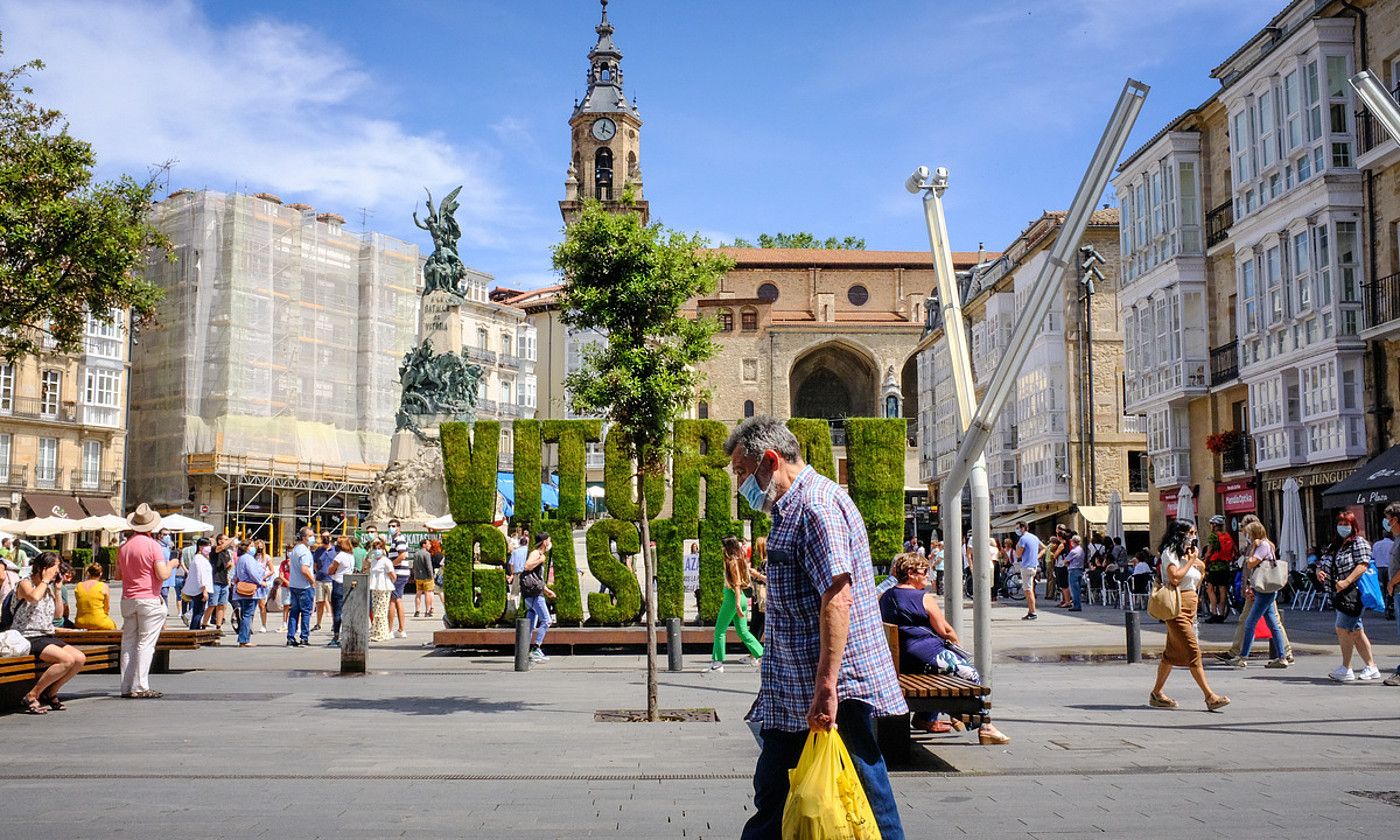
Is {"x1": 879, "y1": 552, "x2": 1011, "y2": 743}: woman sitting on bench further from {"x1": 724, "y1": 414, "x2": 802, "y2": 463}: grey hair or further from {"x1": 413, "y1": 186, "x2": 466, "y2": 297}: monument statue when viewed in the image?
{"x1": 413, "y1": 186, "x2": 466, "y2": 297}: monument statue

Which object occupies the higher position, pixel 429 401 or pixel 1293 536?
pixel 429 401

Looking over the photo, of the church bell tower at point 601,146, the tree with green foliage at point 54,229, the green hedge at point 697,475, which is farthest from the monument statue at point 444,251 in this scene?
the church bell tower at point 601,146

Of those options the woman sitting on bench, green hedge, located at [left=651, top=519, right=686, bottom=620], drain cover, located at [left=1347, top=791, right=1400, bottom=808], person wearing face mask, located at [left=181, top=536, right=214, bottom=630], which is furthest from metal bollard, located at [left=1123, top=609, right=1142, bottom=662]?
person wearing face mask, located at [left=181, top=536, right=214, bottom=630]

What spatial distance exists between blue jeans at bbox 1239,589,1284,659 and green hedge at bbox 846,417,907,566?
4.68 meters

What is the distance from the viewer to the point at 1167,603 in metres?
10.6

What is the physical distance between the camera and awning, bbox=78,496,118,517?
50625mm

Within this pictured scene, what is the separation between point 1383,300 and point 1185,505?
902 centimetres

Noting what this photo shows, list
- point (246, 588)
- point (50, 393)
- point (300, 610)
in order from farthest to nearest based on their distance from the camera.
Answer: point (50, 393), point (246, 588), point (300, 610)

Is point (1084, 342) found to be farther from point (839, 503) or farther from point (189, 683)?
point (839, 503)

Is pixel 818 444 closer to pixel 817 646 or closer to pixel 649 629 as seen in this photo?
pixel 649 629

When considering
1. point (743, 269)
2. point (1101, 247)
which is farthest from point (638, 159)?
point (1101, 247)

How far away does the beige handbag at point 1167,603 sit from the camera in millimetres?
10602

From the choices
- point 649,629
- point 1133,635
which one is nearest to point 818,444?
point 1133,635

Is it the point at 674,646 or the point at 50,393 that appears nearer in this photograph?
the point at 674,646
